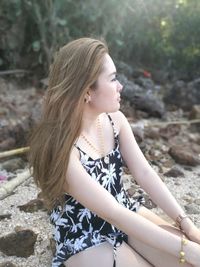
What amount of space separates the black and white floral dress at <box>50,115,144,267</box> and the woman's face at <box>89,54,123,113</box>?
20cm

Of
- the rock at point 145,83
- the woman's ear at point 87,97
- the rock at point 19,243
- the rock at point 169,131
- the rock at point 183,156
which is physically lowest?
the rock at point 169,131

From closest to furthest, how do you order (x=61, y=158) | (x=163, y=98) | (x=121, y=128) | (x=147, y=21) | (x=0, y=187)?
(x=61, y=158) < (x=121, y=128) < (x=0, y=187) < (x=163, y=98) < (x=147, y=21)

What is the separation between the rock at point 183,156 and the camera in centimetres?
379

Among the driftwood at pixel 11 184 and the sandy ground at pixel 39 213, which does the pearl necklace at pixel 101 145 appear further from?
the driftwood at pixel 11 184

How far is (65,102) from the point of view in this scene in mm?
1980

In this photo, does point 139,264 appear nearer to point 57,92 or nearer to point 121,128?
point 121,128

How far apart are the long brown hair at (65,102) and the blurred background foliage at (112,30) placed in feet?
9.42

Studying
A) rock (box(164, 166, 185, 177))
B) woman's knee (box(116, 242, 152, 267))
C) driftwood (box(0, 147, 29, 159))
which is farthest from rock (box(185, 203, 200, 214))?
driftwood (box(0, 147, 29, 159))

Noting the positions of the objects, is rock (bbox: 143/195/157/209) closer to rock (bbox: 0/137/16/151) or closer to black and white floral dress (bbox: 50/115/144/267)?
black and white floral dress (bbox: 50/115/144/267)

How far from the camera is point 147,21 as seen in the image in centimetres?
625

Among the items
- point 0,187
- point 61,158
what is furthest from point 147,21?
point 61,158

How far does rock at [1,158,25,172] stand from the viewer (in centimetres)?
347

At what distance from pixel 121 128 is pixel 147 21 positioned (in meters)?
4.17

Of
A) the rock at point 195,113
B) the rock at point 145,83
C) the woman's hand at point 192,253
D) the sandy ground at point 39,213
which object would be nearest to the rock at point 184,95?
the rock at point 145,83
